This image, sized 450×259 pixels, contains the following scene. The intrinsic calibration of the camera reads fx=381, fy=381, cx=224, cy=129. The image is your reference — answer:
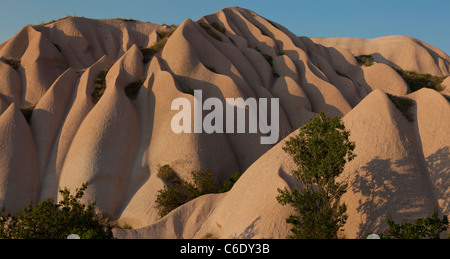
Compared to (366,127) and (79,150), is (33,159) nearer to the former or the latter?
(79,150)

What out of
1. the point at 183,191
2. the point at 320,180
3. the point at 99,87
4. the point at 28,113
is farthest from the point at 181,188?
the point at 28,113

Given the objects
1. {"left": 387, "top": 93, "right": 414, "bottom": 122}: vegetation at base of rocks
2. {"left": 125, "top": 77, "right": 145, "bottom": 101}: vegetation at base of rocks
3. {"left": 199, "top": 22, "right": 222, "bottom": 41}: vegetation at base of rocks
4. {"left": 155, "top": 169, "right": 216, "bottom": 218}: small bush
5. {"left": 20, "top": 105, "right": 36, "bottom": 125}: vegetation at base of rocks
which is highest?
{"left": 199, "top": 22, "right": 222, "bottom": 41}: vegetation at base of rocks

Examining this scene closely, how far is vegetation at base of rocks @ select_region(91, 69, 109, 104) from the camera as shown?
27.0 metres

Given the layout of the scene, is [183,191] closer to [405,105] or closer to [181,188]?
[181,188]

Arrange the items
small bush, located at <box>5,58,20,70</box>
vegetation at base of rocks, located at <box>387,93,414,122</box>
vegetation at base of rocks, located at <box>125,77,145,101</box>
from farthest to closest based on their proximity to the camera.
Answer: small bush, located at <box>5,58,20,70</box>
vegetation at base of rocks, located at <box>125,77,145,101</box>
vegetation at base of rocks, located at <box>387,93,414,122</box>

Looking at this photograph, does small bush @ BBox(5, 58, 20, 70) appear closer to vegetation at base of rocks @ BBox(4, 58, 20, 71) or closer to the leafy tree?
vegetation at base of rocks @ BBox(4, 58, 20, 71)

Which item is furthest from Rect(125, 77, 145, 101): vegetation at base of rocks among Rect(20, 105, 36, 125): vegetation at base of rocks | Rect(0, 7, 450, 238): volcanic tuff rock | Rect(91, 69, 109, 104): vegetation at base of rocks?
Rect(20, 105, 36, 125): vegetation at base of rocks

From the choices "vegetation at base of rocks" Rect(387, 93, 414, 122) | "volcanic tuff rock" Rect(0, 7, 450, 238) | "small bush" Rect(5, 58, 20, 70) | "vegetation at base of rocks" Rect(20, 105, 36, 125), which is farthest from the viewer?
"small bush" Rect(5, 58, 20, 70)

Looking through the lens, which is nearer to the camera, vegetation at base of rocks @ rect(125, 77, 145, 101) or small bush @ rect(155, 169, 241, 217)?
small bush @ rect(155, 169, 241, 217)

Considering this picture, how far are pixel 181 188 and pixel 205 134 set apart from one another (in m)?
3.97

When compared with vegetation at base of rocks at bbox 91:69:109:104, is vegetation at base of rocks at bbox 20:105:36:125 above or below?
below

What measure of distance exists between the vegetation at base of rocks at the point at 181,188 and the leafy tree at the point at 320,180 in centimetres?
776

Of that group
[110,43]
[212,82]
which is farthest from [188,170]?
[110,43]

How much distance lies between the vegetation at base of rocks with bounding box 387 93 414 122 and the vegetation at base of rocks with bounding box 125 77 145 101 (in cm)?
1684
